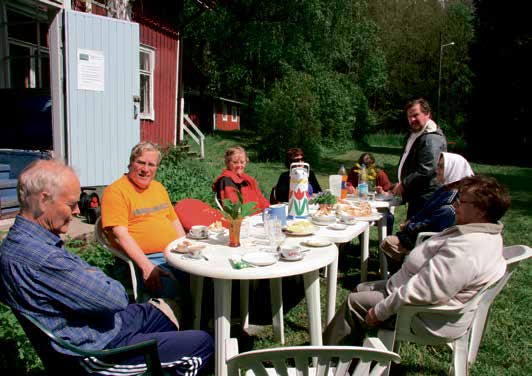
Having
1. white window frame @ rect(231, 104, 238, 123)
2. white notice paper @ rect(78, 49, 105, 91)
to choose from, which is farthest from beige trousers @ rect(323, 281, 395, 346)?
white window frame @ rect(231, 104, 238, 123)

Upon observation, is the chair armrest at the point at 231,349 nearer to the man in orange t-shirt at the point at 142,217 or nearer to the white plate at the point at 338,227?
the man in orange t-shirt at the point at 142,217

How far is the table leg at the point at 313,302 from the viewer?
2479 millimetres

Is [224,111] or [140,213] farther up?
[224,111]

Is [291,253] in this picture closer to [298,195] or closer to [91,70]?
[298,195]

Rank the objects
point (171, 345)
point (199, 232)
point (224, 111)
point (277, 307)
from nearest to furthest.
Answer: point (171, 345) < point (199, 232) < point (277, 307) < point (224, 111)

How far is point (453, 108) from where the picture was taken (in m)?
31.8

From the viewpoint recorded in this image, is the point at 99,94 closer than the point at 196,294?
No

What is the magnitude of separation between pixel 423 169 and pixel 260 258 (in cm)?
227

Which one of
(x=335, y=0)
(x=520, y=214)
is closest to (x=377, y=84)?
(x=335, y=0)

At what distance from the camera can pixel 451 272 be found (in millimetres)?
1979

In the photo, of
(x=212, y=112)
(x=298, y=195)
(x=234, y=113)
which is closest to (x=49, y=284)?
(x=298, y=195)

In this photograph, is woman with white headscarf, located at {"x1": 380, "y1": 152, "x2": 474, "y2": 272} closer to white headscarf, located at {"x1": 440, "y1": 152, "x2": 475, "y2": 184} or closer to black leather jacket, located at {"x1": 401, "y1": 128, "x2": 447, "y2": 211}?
white headscarf, located at {"x1": 440, "y1": 152, "x2": 475, "y2": 184}

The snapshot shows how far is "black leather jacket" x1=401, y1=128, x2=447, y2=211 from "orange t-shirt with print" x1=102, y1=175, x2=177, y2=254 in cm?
224

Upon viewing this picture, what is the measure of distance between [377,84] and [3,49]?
1001 inches
